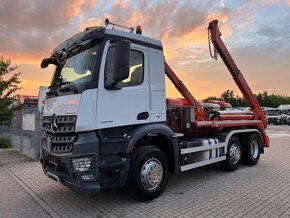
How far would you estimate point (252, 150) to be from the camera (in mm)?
9172

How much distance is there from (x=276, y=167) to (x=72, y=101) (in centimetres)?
664

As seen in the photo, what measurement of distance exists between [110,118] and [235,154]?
4622 millimetres

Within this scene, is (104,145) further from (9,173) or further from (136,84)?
(9,173)

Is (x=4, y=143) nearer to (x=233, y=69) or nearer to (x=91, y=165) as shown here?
(x=233, y=69)

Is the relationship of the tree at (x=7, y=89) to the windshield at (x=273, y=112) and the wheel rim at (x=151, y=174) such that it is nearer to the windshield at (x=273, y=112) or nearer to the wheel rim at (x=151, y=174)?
the wheel rim at (x=151, y=174)

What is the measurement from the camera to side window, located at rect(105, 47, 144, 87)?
5164 millimetres

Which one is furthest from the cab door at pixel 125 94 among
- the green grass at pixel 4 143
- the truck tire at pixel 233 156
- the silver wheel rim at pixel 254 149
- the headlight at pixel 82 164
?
the green grass at pixel 4 143

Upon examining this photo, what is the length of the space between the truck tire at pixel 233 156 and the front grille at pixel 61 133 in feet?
15.3

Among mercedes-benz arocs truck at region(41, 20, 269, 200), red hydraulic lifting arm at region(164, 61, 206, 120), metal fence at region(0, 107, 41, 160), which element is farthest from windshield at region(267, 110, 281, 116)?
mercedes-benz arocs truck at region(41, 20, 269, 200)

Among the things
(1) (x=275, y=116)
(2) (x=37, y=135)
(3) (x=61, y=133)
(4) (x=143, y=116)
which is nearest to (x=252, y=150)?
(4) (x=143, y=116)

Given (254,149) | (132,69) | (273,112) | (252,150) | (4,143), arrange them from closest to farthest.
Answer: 1. (132,69)
2. (252,150)
3. (254,149)
4. (4,143)
5. (273,112)

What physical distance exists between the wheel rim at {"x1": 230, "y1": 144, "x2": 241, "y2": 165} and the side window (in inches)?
155

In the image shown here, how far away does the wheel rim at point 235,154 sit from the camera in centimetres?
834

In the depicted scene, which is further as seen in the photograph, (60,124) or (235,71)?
(235,71)
